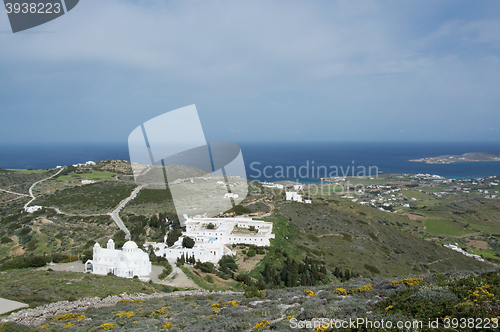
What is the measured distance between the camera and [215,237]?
2469cm

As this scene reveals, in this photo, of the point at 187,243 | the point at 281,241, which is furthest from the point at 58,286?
the point at 281,241

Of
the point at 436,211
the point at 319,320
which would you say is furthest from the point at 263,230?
the point at 436,211

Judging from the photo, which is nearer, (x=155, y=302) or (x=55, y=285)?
(x=155, y=302)

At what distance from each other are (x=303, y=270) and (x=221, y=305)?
1239cm

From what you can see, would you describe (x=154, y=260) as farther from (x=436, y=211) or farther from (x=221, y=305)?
(x=436, y=211)

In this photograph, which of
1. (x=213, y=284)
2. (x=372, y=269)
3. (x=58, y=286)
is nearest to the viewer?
(x=58, y=286)

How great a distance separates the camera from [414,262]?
97.7 feet

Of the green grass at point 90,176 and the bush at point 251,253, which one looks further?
the green grass at point 90,176
